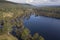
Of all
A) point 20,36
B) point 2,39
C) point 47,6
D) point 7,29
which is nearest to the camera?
point 2,39

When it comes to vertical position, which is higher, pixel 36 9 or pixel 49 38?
pixel 49 38

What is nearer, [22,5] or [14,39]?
[14,39]

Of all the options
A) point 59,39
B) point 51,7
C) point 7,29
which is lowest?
point 51,7

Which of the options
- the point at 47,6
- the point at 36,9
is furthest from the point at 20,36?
the point at 47,6

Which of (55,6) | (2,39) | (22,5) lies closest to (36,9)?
(22,5)

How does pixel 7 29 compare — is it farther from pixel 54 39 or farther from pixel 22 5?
pixel 22 5

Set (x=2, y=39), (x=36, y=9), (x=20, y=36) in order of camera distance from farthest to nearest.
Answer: (x=36, y=9), (x=20, y=36), (x=2, y=39)

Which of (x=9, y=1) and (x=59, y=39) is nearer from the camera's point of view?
(x=59, y=39)

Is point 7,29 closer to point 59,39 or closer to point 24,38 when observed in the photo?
point 24,38

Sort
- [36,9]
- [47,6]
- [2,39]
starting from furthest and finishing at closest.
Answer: [47,6] → [36,9] → [2,39]
